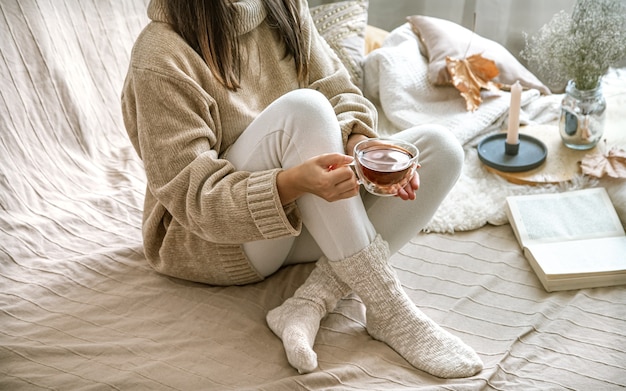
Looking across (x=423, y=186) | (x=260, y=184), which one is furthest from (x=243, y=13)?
(x=423, y=186)

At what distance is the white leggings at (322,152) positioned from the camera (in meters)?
1.15

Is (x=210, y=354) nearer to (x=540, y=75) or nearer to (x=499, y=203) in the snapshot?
(x=499, y=203)

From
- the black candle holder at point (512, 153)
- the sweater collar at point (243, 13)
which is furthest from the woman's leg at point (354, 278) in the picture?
the black candle holder at point (512, 153)

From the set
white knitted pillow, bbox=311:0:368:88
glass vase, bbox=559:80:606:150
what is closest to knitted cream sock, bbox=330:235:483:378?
glass vase, bbox=559:80:606:150

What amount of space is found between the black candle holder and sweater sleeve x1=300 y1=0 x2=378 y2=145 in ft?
1.57

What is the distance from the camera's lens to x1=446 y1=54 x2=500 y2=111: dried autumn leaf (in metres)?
1.94

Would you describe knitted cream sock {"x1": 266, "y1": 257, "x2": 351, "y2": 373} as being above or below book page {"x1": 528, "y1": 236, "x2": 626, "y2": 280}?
above

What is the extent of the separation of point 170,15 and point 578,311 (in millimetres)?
974

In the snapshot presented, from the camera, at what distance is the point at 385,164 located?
3.43ft

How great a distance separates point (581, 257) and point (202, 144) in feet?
2.77

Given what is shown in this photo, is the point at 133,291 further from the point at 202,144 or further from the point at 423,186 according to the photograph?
the point at 423,186

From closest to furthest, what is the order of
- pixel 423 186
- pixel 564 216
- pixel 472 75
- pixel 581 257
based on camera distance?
1. pixel 423 186
2. pixel 581 257
3. pixel 564 216
4. pixel 472 75

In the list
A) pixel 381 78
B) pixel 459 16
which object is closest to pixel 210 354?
pixel 381 78

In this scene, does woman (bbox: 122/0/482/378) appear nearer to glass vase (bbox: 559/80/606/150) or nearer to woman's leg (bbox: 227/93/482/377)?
woman's leg (bbox: 227/93/482/377)
